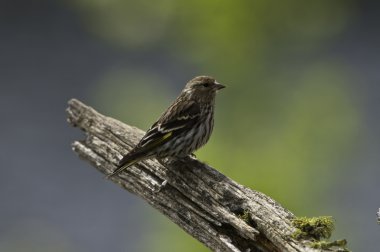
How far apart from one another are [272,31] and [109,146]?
99.8 inches

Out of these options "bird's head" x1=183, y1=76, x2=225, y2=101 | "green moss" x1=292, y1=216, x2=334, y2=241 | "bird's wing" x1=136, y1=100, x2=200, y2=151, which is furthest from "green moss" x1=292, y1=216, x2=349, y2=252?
"bird's head" x1=183, y1=76, x2=225, y2=101

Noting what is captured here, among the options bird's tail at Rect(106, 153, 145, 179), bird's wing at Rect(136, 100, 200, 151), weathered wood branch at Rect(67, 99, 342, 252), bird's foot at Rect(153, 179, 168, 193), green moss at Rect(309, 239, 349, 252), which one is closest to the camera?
green moss at Rect(309, 239, 349, 252)

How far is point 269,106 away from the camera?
7.85 meters

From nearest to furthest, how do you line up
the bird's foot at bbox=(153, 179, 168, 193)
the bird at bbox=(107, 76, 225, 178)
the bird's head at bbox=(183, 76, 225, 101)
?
the bird's foot at bbox=(153, 179, 168, 193) < the bird at bbox=(107, 76, 225, 178) < the bird's head at bbox=(183, 76, 225, 101)

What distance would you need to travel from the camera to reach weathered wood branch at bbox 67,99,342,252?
16.7 feet

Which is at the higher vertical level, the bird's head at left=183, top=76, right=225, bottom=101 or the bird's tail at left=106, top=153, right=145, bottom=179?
the bird's head at left=183, top=76, right=225, bottom=101

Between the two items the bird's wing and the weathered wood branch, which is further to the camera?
the bird's wing

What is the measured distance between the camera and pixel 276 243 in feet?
16.3

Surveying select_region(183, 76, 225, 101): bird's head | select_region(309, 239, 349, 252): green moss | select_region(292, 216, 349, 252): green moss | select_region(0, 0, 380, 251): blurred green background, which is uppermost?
select_region(0, 0, 380, 251): blurred green background

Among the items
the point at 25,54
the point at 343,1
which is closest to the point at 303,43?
the point at 343,1

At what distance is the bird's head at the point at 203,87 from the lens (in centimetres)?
675

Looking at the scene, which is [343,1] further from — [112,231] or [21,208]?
[21,208]

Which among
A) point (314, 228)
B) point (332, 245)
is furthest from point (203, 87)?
point (332, 245)

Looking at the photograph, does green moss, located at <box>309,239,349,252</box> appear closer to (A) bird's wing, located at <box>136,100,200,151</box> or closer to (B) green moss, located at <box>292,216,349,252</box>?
(B) green moss, located at <box>292,216,349,252</box>
